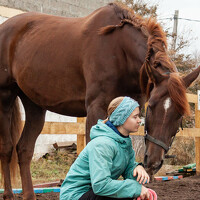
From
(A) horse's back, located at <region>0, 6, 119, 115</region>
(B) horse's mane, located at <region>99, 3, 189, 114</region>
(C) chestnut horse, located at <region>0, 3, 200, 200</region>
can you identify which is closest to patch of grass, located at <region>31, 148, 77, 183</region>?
(C) chestnut horse, located at <region>0, 3, 200, 200</region>

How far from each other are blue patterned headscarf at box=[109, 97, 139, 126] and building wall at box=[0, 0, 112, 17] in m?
6.36

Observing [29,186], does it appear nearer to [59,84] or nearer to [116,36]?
[59,84]

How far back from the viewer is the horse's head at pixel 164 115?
2812 mm

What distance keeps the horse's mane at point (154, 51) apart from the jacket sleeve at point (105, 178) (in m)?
0.81

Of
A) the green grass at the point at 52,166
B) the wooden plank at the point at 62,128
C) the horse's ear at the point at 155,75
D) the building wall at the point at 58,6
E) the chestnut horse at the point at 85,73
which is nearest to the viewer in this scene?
the chestnut horse at the point at 85,73

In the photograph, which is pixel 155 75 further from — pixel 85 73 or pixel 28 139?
pixel 28 139

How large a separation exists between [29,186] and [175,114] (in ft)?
7.23

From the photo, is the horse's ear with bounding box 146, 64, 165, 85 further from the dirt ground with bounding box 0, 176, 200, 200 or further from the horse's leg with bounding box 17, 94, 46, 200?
the horse's leg with bounding box 17, 94, 46, 200

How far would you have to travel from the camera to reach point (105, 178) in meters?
2.20

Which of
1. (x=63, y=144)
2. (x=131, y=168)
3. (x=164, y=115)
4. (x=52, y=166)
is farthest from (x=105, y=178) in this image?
(x=63, y=144)

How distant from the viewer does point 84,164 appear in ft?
7.74

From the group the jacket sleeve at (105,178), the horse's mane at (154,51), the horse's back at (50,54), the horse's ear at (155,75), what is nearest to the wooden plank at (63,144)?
the horse's back at (50,54)

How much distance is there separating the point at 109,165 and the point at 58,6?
7.74 m

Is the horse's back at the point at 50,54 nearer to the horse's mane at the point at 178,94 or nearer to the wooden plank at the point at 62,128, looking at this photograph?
the horse's mane at the point at 178,94
